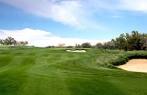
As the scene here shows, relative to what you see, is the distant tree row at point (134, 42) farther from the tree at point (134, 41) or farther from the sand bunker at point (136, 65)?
the sand bunker at point (136, 65)

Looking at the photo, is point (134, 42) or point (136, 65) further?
point (134, 42)

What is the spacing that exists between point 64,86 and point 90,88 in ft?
4.38

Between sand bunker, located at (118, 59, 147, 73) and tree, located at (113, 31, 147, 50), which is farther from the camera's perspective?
tree, located at (113, 31, 147, 50)

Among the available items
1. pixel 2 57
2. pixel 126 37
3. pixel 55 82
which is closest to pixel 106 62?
pixel 2 57

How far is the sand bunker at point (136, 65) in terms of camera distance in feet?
107

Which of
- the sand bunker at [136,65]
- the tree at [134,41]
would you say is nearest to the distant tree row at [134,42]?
the tree at [134,41]

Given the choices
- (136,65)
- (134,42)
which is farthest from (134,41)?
(136,65)

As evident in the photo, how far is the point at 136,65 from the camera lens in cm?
3481

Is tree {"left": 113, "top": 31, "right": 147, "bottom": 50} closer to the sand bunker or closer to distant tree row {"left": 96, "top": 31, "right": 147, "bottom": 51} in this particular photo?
distant tree row {"left": 96, "top": 31, "right": 147, "bottom": 51}

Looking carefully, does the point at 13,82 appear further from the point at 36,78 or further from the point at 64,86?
the point at 64,86

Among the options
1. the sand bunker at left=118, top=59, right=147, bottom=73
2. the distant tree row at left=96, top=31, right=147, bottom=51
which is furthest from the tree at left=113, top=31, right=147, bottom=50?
the sand bunker at left=118, top=59, right=147, bottom=73

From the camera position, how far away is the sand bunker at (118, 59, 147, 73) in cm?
3246

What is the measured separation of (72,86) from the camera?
16938 mm

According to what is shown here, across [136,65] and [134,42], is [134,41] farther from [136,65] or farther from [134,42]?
[136,65]
